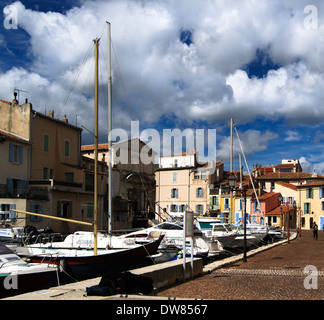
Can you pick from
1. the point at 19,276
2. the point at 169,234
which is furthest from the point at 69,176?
the point at 19,276

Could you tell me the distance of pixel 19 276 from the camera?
13734mm

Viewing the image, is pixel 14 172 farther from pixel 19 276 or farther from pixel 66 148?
pixel 19 276

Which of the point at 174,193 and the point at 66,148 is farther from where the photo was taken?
the point at 174,193

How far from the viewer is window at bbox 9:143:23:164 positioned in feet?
122

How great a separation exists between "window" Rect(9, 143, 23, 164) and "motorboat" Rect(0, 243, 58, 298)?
74.2 ft

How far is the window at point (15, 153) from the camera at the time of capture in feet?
122

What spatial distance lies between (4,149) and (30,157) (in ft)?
11.6

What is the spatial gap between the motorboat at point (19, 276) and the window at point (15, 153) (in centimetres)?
2262

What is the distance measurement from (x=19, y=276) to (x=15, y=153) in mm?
25893

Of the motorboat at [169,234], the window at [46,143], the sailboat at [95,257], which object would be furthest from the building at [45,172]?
the sailboat at [95,257]

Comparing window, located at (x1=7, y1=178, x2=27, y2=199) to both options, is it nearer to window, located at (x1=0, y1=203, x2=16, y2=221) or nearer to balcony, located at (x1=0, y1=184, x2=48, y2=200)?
balcony, located at (x1=0, y1=184, x2=48, y2=200)

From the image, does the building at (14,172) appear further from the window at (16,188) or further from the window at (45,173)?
the window at (45,173)
